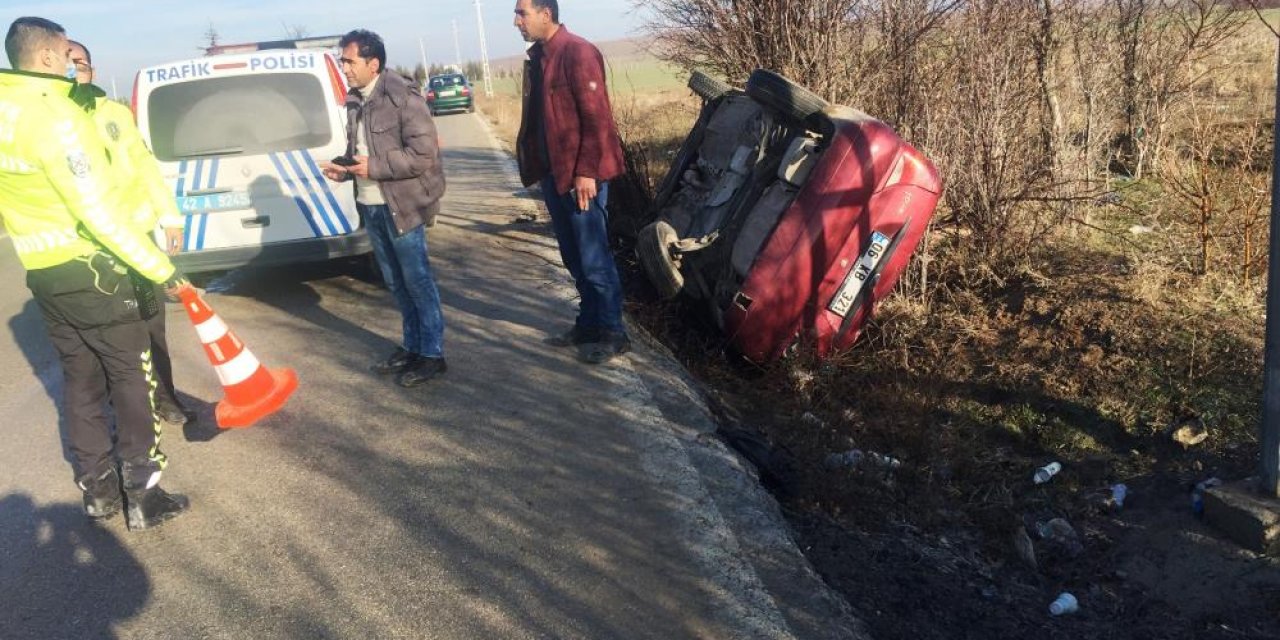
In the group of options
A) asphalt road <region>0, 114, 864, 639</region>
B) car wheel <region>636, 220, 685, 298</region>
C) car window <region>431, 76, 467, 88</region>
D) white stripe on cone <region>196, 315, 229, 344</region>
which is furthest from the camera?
car window <region>431, 76, 467, 88</region>

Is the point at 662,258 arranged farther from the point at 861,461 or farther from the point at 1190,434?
the point at 1190,434

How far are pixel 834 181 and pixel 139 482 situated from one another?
377 cm

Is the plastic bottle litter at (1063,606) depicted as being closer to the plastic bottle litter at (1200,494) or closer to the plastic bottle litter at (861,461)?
the plastic bottle litter at (1200,494)

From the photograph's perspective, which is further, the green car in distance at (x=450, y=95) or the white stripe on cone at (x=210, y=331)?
the green car in distance at (x=450, y=95)

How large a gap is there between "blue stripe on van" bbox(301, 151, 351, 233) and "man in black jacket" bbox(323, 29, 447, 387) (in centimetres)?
203

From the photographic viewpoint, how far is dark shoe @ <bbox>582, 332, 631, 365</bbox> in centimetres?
526

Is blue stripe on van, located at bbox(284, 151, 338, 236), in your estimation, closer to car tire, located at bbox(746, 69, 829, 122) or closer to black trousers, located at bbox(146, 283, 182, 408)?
black trousers, located at bbox(146, 283, 182, 408)

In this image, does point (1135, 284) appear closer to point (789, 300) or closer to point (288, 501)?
point (789, 300)

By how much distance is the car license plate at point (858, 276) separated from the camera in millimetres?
5332

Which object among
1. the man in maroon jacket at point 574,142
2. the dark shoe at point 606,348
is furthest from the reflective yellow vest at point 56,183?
the dark shoe at point 606,348

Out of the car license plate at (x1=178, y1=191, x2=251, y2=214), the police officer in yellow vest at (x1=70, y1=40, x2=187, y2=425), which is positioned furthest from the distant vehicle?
the car license plate at (x1=178, y1=191, x2=251, y2=214)

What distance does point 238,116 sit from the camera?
6914 millimetres

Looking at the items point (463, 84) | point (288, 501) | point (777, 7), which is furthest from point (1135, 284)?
point (463, 84)

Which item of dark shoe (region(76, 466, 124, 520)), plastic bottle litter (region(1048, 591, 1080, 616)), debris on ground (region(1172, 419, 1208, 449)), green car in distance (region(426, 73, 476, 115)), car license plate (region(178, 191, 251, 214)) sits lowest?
plastic bottle litter (region(1048, 591, 1080, 616))
